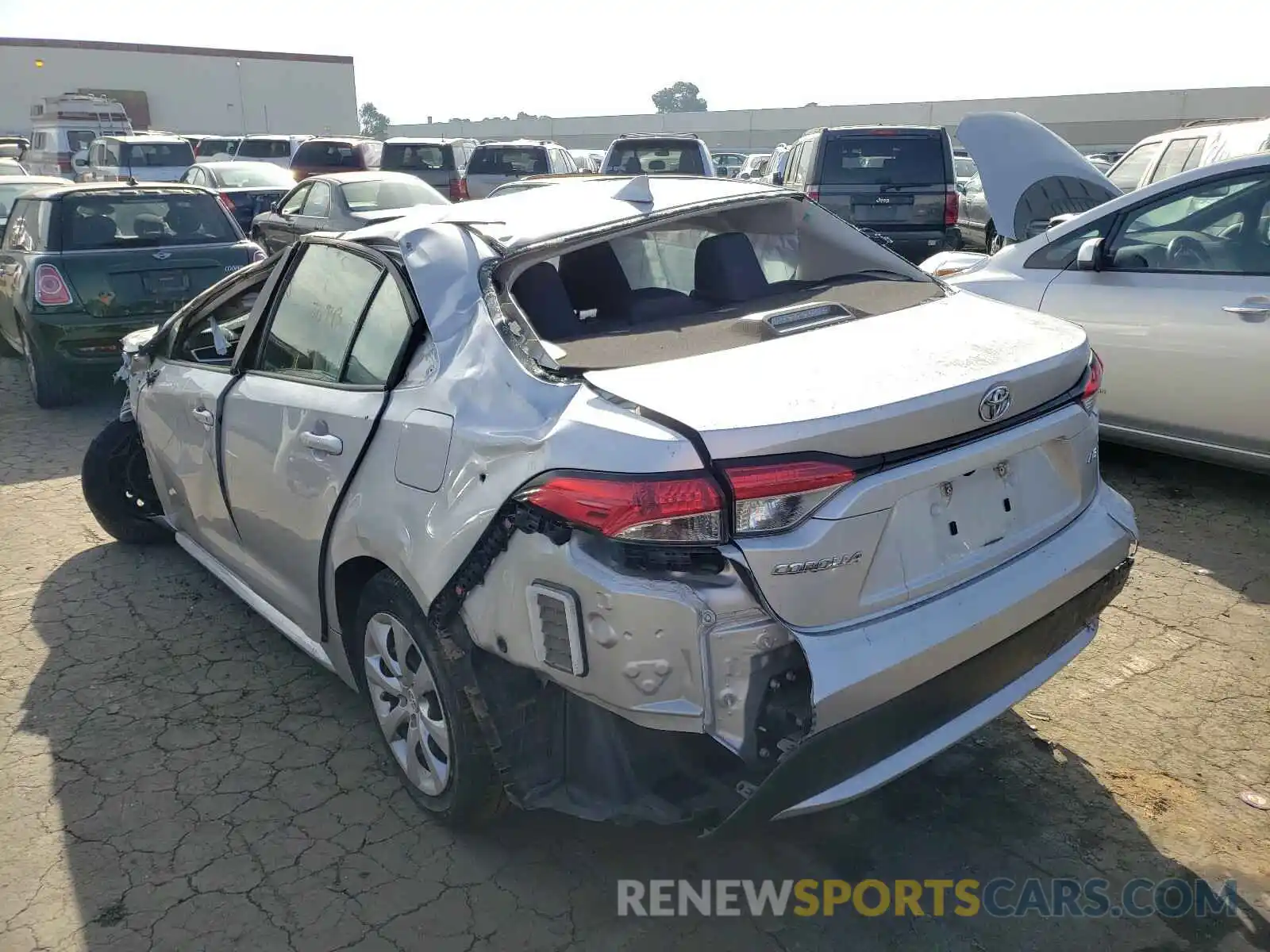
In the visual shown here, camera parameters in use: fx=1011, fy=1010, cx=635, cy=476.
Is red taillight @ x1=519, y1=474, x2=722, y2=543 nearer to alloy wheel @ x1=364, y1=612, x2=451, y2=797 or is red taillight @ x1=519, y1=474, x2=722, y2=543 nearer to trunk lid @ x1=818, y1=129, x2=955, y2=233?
alloy wheel @ x1=364, y1=612, x2=451, y2=797

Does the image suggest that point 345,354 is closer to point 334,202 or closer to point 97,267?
point 97,267

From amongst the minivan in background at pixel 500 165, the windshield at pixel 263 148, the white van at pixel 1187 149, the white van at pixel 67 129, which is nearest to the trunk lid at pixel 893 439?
the white van at pixel 1187 149

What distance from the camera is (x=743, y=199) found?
339 cm

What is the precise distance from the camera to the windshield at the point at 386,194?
12102 millimetres

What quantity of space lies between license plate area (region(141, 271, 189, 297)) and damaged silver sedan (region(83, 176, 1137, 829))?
4942 mm

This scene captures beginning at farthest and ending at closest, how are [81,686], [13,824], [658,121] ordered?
[658,121]
[81,686]
[13,824]

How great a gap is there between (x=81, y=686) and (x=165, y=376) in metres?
1.33

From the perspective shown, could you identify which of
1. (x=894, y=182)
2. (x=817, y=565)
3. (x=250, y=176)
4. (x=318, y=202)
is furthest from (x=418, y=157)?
(x=817, y=565)

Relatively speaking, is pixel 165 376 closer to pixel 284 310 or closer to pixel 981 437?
pixel 284 310

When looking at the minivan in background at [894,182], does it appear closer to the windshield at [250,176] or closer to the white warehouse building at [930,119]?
the windshield at [250,176]

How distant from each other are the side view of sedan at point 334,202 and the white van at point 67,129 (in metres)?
13.9

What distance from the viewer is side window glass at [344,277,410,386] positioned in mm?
2898

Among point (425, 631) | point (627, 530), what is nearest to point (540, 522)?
point (627, 530)

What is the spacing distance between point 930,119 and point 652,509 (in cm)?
4549
